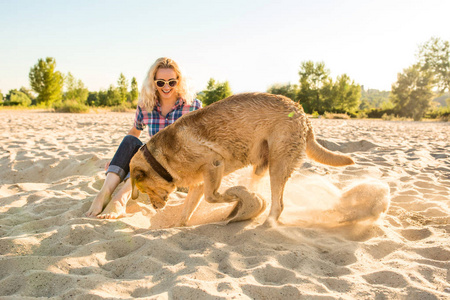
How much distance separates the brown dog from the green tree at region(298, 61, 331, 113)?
53124 mm

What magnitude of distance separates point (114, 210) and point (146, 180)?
0.70m

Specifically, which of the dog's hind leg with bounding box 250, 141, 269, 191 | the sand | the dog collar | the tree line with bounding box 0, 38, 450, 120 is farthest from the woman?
the tree line with bounding box 0, 38, 450, 120

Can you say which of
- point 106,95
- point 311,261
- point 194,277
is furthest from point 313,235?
point 106,95

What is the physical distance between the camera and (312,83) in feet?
185

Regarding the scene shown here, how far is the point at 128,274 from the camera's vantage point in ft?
7.75

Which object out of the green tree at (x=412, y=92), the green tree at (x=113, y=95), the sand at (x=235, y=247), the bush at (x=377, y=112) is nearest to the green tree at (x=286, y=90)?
the bush at (x=377, y=112)

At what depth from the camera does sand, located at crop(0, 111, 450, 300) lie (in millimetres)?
2102

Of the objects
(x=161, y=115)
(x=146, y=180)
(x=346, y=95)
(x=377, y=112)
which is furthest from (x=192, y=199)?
(x=346, y=95)

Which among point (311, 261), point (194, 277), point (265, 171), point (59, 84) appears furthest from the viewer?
point (59, 84)

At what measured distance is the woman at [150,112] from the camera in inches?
157

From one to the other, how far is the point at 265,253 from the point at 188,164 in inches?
51.8

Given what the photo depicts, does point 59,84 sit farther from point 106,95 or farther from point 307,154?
point 307,154

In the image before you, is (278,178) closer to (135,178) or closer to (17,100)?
(135,178)

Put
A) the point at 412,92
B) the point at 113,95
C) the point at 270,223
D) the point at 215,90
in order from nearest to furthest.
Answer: the point at 270,223
the point at 412,92
the point at 215,90
the point at 113,95
